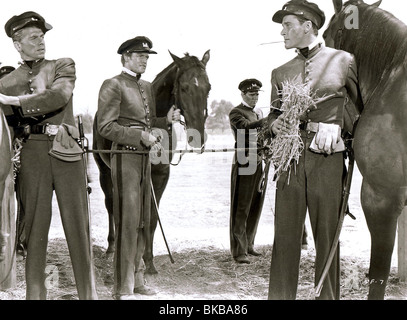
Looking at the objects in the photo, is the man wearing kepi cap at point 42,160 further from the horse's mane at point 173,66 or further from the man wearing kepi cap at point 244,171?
the man wearing kepi cap at point 244,171

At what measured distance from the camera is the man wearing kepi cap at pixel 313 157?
438 cm

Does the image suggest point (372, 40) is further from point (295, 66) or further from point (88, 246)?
point (88, 246)

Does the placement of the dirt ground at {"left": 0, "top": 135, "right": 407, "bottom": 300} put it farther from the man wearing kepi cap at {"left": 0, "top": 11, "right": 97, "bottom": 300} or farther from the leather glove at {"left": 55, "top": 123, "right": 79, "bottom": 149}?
the leather glove at {"left": 55, "top": 123, "right": 79, "bottom": 149}

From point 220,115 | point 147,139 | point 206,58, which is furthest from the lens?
point 220,115

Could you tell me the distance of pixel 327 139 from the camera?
4270 millimetres

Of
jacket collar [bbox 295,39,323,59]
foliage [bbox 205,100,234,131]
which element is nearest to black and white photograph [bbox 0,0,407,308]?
jacket collar [bbox 295,39,323,59]

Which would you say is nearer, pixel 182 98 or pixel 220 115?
pixel 182 98

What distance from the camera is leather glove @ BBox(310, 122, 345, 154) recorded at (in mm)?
4273

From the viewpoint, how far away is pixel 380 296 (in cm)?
430

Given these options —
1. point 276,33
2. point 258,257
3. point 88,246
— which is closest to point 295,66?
point 276,33

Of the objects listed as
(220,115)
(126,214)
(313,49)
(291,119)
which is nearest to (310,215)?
(291,119)

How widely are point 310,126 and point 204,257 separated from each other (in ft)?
10.3

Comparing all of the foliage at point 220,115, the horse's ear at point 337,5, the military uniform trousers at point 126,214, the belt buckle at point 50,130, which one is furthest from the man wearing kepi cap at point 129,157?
the foliage at point 220,115

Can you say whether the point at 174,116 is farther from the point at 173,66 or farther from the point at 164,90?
the point at 173,66
